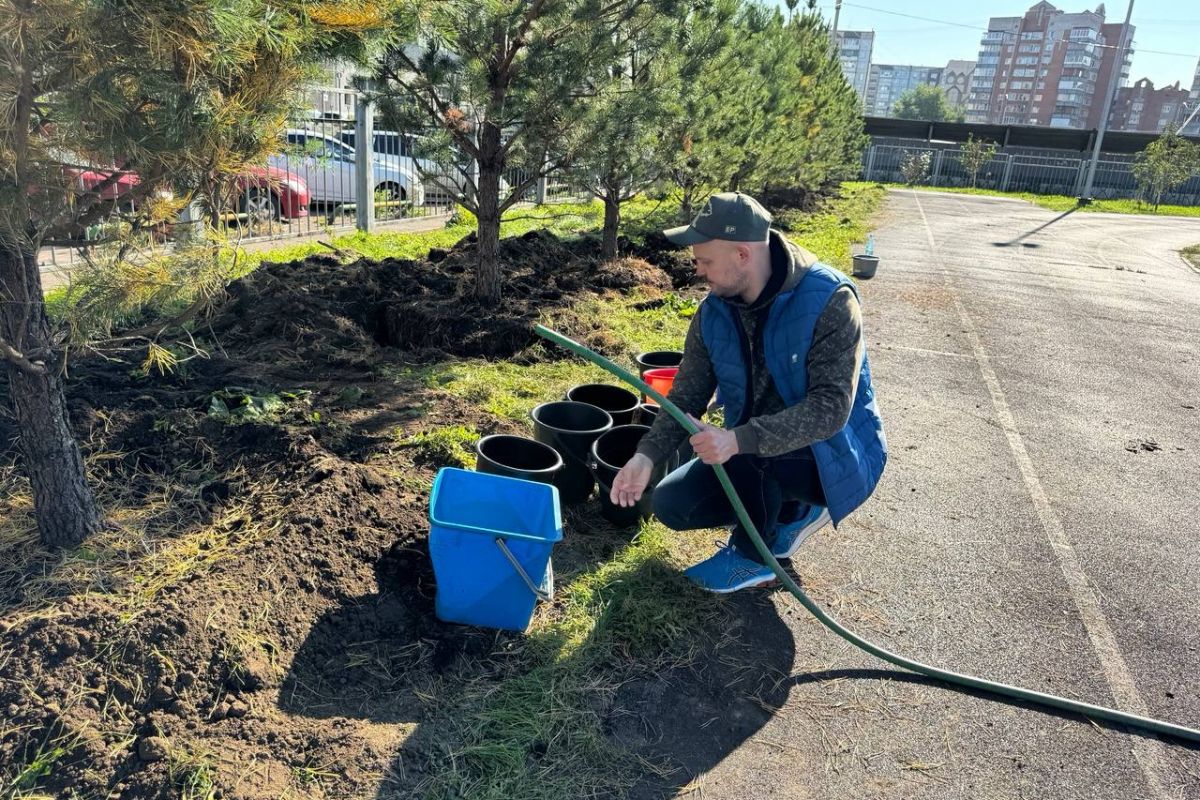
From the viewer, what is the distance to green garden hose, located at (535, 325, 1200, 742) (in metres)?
2.56

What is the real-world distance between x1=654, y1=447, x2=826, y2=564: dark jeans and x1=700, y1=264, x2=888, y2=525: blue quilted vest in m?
0.09

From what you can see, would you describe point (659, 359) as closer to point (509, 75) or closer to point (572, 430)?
point (572, 430)

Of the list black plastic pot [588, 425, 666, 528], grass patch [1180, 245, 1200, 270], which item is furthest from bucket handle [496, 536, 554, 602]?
grass patch [1180, 245, 1200, 270]

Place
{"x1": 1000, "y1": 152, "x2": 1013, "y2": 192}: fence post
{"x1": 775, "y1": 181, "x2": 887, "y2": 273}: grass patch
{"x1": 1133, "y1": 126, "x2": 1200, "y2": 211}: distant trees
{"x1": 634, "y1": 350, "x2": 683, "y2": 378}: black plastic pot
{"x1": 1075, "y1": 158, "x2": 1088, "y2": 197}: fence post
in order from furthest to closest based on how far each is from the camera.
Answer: {"x1": 1000, "y1": 152, "x2": 1013, "y2": 192}: fence post < {"x1": 1075, "y1": 158, "x2": 1088, "y2": 197}: fence post < {"x1": 1133, "y1": 126, "x2": 1200, "y2": 211}: distant trees < {"x1": 775, "y1": 181, "x2": 887, "y2": 273}: grass patch < {"x1": 634, "y1": 350, "x2": 683, "y2": 378}: black plastic pot

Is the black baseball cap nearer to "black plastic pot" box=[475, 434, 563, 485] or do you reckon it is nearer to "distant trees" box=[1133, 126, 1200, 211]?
"black plastic pot" box=[475, 434, 563, 485]

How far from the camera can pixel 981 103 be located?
453 feet

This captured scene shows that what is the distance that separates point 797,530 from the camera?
125 inches

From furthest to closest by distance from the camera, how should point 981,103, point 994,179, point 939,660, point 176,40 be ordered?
point 981,103 → point 994,179 → point 939,660 → point 176,40

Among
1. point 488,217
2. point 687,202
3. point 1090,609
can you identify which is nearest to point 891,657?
point 1090,609

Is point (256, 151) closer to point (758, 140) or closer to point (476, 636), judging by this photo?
point (476, 636)

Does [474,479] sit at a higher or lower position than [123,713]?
higher

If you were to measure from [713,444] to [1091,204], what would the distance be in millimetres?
33428

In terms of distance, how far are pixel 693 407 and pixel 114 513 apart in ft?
7.30

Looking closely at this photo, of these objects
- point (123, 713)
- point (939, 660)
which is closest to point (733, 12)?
point (939, 660)
